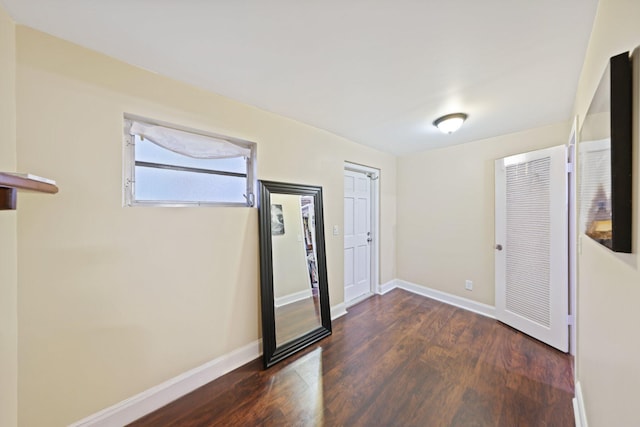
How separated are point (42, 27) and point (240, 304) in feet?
6.98

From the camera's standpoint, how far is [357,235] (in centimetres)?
361

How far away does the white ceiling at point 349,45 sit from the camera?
3.73 feet

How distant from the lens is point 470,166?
127 inches

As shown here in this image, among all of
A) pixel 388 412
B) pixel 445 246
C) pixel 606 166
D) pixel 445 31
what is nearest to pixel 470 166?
pixel 445 246

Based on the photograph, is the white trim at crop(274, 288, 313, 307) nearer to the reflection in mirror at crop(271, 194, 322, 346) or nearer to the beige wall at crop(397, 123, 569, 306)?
the reflection in mirror at crop(271, 194, 322, 346)

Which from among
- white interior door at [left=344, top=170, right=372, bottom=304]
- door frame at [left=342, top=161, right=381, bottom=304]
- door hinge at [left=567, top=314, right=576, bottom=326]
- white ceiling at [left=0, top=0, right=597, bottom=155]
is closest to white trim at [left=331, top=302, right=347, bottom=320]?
white interior door at [left=344, top=170, right=372, bottom=304]

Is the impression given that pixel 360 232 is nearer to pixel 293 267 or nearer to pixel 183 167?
pixel 293 267

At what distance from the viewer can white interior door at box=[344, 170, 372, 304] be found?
11.3 feet

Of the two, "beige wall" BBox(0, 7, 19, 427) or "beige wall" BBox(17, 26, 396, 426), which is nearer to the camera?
"beige wall" BBox(0, 7, 19, 427)

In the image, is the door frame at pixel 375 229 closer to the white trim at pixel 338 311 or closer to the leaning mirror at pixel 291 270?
the white trim at pixel 338 311

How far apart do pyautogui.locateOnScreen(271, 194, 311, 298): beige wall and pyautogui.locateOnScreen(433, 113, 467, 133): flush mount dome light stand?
1687mm

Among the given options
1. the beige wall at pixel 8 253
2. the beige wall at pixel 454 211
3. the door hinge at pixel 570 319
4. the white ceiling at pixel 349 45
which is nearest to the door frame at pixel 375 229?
the beige wall at pixel 454 211

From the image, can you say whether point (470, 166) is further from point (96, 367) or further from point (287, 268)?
point (96, 367)

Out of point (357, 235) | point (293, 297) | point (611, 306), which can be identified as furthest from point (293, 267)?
point (611, 306)
